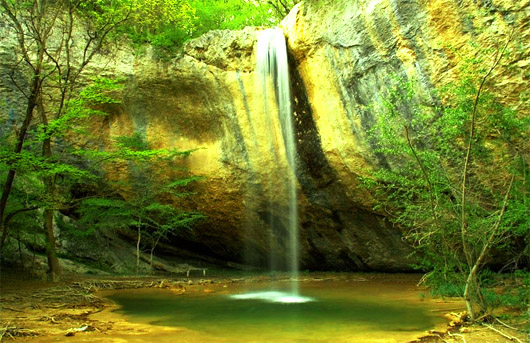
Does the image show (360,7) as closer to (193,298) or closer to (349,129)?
(349,129)

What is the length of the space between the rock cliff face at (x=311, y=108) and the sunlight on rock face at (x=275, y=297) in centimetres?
454

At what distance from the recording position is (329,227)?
16.7 metres

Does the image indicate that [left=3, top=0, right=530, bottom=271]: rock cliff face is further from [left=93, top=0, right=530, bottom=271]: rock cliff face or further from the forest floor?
the forest floor

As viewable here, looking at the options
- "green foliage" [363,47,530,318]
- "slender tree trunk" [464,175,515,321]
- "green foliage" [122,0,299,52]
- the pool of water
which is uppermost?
"green foliage" [122,0,299,52]

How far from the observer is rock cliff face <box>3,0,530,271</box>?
11.0 metres

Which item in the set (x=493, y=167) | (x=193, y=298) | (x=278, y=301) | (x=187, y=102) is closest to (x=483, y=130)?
(x=493, y=167)

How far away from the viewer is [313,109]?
14281mm

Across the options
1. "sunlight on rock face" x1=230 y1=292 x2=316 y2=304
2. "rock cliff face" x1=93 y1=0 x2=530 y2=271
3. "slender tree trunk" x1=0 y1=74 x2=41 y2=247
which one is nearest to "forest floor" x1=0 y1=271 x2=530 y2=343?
"slender tree trunk" x1=0 y1=74 x2=41 y2=247

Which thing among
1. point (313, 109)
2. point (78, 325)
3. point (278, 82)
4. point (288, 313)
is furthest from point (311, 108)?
point (78, 325)

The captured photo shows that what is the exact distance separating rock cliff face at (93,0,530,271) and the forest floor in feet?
19.6

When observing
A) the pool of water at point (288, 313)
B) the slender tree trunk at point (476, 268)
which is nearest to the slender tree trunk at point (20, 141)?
the pool of water at point (288, 313)

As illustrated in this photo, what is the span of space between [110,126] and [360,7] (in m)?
10.5

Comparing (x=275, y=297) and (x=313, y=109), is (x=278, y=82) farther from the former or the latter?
(x=275, y=297)

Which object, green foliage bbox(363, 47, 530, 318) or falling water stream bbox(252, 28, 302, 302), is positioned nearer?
green foliage bbox(363, 47, 530, 318)
